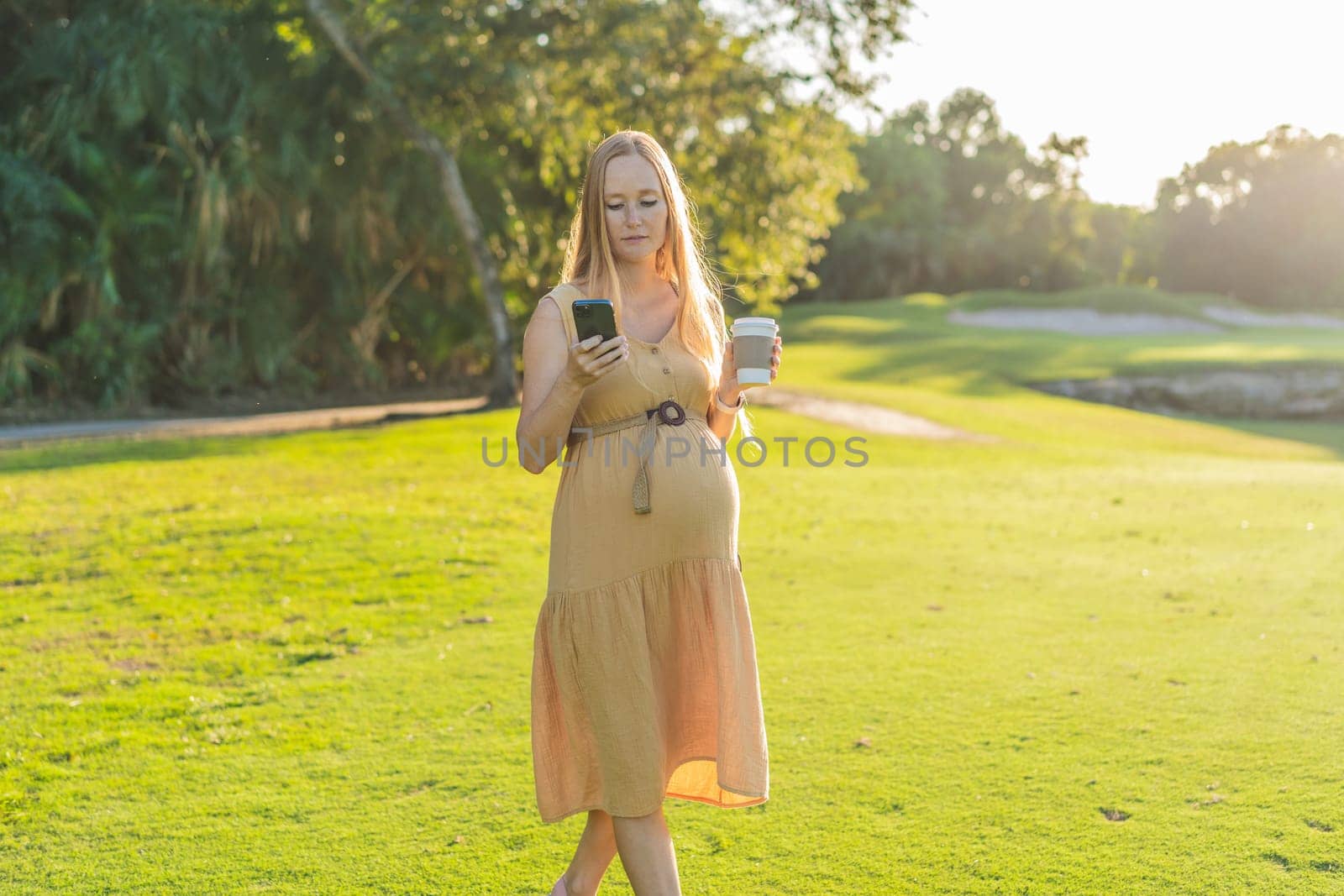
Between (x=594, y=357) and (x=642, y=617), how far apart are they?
0.66 meters

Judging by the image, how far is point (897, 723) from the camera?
470 cm

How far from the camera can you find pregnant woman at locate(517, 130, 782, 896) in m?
2.70

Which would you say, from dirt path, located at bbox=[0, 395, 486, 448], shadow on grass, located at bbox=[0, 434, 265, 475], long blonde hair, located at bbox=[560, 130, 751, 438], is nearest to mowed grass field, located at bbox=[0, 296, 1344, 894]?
shadow on grass, located at bbox=[0, 434, 265, 475]

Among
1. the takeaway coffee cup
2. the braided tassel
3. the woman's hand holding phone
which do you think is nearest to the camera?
the woman's hand holding phone

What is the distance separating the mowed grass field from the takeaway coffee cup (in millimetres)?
1541

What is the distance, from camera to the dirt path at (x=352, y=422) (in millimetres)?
14953

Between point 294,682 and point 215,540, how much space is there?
349 cm

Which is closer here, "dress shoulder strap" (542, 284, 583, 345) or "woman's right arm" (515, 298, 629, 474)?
"woman's right arm" (515, 298, 629, 474)

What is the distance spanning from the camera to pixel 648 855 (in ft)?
8.87

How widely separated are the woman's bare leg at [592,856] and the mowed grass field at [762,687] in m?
0.45

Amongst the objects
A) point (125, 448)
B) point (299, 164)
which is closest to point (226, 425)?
point (125, 448)

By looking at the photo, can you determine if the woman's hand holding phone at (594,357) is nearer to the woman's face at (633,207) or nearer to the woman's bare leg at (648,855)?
the woman's face at (633,207)

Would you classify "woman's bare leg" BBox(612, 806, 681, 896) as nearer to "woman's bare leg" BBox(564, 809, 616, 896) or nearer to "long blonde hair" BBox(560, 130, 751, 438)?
"woman's bare leg" BBox(564, 809, 616, 896)

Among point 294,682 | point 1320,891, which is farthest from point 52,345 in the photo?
point 1320,891
